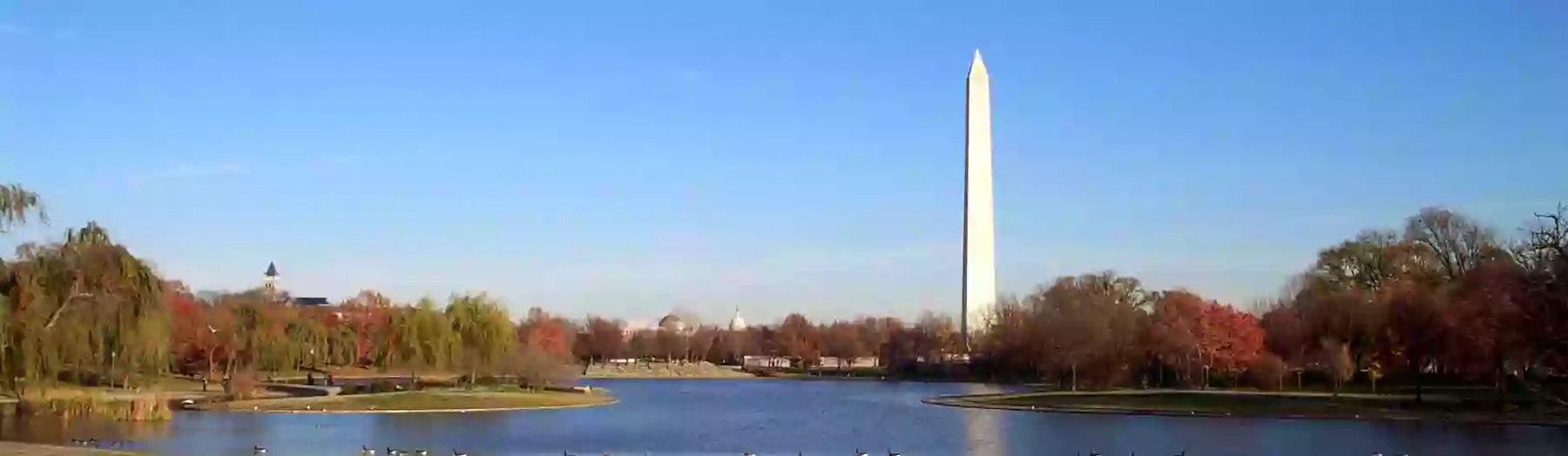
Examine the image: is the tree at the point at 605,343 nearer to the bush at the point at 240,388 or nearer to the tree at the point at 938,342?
the tree at the point at 938,342

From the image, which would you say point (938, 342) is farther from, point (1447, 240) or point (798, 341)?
point (1447, 240)

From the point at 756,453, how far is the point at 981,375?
2607 inches

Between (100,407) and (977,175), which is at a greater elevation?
(977,175)

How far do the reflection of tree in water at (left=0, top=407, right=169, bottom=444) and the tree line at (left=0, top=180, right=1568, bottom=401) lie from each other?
1293mm

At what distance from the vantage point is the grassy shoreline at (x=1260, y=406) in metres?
48.3

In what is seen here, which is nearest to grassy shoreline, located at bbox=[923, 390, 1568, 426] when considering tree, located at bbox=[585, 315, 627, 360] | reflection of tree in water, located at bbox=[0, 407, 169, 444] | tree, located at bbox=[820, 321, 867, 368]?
reflection of tree in water, located at bbox=[0, 407, 169, 444]

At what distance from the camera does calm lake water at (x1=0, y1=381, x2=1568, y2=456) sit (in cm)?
3566

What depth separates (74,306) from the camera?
38719 millimetres

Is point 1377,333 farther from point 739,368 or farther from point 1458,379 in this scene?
point 739,368

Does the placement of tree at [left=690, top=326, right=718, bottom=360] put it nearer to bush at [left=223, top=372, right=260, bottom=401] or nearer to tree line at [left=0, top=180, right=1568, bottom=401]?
tree line at [left=0, top=180, right=1568, bottom=401]

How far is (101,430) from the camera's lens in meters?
37.5

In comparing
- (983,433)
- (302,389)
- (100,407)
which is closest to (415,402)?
(302,389)

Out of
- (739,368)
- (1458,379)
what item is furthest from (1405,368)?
(739,368)

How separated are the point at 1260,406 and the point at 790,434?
63.6 feet
